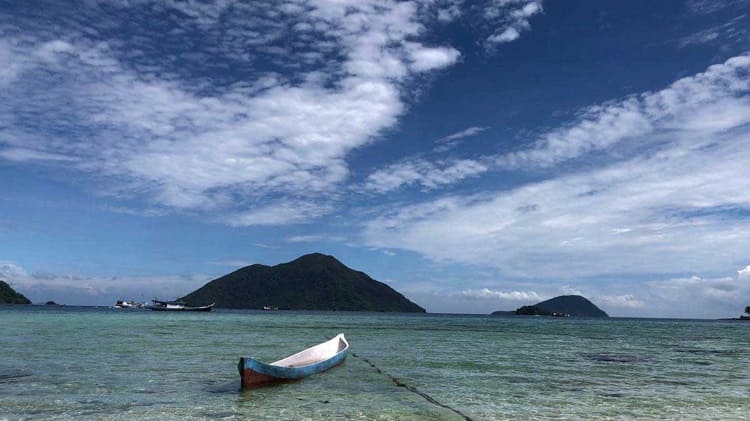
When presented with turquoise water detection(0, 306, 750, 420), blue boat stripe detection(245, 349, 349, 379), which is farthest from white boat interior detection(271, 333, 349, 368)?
turquoise water detection(0, 306, 750, 420)

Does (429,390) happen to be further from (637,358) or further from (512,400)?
(637,358)

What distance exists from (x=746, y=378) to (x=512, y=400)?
57.5 feet

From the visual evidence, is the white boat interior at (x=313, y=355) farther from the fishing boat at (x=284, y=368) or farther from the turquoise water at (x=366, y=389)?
the turquoise water at (x=366, y=389)

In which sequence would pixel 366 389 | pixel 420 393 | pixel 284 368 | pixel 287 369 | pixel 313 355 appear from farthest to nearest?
pixel 313 355 < pixel 287 369 < pixel 284 368 < pixel 366 389 < pixel 420 393

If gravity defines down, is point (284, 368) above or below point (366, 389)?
above

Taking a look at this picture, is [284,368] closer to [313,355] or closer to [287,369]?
[287,369]

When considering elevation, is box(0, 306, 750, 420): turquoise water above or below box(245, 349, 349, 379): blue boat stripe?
below

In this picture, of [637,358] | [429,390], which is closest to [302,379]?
[429,390]

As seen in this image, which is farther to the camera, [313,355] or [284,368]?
[313,355]

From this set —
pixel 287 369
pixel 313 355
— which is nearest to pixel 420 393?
pixel 287 369

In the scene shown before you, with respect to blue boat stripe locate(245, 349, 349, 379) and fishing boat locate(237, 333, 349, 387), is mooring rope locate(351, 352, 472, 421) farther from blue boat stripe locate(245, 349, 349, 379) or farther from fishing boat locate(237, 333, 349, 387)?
fishing boat locate(237, 333, 349, 387)

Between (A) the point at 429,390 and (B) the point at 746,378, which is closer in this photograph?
(A) the point at 429,390

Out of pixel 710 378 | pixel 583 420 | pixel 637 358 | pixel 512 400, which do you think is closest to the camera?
Result: pixel 583 420

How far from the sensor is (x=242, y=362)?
69.6ft
